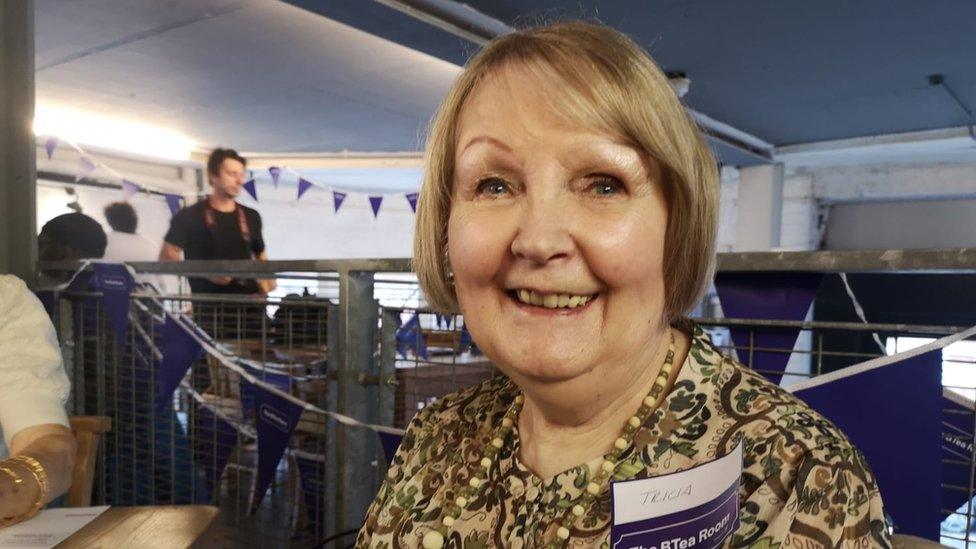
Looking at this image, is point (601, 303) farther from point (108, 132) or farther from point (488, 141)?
point (108, 132)

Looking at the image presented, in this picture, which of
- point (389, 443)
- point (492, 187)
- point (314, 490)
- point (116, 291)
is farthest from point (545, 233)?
point (116, 291)

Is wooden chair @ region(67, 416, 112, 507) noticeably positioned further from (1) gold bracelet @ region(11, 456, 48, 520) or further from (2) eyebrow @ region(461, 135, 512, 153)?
(2) eyebrow @ region(461, 135, 512, 153)

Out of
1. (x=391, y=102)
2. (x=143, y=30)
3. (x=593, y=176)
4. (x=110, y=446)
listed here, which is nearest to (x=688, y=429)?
(x=593, y=176)

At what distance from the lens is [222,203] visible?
3.77 metres

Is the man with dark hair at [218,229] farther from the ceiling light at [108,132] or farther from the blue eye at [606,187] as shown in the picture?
the ceiling light at [108,132]

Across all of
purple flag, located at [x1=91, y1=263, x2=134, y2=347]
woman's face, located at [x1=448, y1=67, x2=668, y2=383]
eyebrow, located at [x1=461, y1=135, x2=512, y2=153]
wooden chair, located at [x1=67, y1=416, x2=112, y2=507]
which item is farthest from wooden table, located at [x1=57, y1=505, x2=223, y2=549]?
purple flag, located at [x1=91, y1=263, x2=134, y2=347]

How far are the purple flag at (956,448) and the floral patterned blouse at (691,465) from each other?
66 centimetres

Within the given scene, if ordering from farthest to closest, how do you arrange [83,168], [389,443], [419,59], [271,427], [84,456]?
[83,168] < [419,59] < [271,427] < [389,443] < [84,456]

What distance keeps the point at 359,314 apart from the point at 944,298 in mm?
7224

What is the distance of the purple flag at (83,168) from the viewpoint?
7.34 m

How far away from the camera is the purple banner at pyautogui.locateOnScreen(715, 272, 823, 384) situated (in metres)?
1.24

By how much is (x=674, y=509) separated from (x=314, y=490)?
164 centimetres

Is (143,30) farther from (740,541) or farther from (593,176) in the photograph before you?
(740,541)

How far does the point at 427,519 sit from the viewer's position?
3.00 feet
